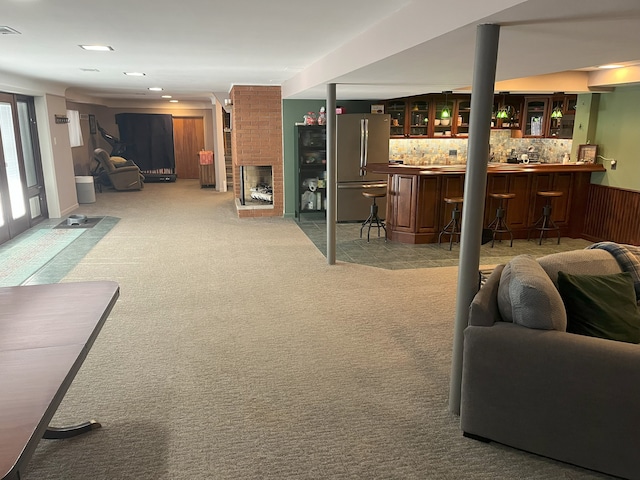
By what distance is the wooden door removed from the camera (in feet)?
48.5

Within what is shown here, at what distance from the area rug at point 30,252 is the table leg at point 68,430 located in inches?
121

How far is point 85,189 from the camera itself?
1033 cm

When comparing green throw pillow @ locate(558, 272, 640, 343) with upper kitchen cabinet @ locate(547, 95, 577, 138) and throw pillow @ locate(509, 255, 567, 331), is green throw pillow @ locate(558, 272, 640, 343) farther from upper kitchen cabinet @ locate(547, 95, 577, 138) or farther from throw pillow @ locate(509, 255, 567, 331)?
upper kitchen cabinet @ locate(547, 95, 577, 138)

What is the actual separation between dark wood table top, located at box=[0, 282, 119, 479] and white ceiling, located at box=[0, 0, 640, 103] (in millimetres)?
1736

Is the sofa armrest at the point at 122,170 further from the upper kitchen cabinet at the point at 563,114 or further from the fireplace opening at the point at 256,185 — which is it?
the upper kitchen cabinet at the point at 563,114

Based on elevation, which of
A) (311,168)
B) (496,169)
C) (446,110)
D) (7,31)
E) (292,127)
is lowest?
(311,168)

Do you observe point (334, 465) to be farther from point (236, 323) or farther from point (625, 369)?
point (236, 323)

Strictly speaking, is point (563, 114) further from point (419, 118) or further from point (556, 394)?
point (556, 394)

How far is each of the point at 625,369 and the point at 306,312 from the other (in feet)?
8.73

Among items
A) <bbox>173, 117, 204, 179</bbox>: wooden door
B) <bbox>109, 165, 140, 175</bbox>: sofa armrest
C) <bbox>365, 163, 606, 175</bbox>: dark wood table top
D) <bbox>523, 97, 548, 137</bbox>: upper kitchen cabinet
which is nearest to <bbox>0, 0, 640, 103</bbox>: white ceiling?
<bbox>365, 163, 606, 175</bbox>: dark wood table top

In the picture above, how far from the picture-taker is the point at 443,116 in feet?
29.8

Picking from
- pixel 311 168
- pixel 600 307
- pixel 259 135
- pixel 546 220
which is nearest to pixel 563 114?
pixel 546 220

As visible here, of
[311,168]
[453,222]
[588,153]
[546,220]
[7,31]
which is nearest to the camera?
[7,31]

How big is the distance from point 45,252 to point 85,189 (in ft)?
14.5
